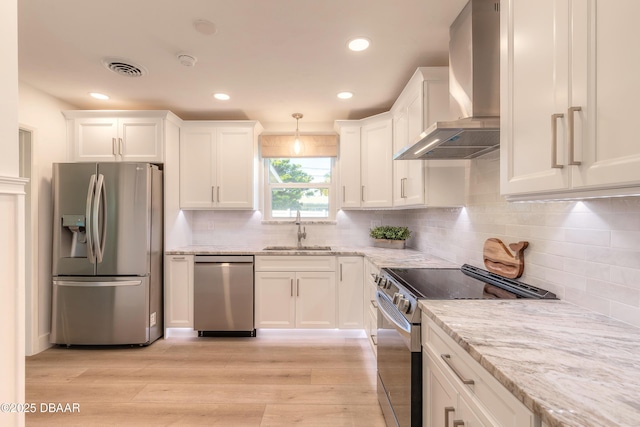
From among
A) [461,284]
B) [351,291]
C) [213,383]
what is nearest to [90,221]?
[213,383]

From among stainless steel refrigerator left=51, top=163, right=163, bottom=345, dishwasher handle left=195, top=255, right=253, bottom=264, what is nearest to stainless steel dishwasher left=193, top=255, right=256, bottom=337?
dishwasher handle left=195, top=255, right=253, bottom=264

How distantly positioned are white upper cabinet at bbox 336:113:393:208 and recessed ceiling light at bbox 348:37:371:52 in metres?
1.06

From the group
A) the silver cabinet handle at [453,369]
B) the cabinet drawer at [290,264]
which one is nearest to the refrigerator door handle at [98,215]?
the cabinet drawer at [290,264]

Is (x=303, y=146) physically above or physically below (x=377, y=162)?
above

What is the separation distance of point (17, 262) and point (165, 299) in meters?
2.23

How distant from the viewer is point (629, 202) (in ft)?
3.62

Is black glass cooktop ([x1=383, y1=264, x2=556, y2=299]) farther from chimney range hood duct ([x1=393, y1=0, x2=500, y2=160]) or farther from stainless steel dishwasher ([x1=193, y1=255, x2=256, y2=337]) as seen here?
stainless steel dishwasher ([x1=193, y1=255, x2=256, y2=337])

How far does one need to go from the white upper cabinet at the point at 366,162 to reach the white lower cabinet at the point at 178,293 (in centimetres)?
187

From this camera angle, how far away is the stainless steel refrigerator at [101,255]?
2865 mm

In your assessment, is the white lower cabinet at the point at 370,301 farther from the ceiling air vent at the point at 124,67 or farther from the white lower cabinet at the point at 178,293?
the ceiling air vent at the point at 124,67

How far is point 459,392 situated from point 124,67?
3019 millimetres

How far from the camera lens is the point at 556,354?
0.83 m

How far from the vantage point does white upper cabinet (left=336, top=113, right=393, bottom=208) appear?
3.12m

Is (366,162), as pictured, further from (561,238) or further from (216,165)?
(561,238)
